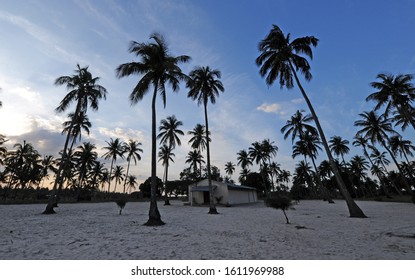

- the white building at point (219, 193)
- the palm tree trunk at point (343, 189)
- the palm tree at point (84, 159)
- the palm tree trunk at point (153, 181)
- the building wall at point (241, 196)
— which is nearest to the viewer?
the palm tree trunk at point (153, 181)

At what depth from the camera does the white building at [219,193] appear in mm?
34812

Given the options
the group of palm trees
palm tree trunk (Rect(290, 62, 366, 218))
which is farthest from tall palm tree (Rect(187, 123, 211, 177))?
palm tree trunk (Rect(290, 62, 366, 218))

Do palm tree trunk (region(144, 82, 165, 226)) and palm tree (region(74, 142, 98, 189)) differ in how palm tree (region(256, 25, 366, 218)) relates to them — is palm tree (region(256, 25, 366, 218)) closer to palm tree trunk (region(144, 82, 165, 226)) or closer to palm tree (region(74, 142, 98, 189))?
palm tree trunk (region(144, 82, 165, 226))

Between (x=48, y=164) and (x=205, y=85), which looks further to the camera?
(x=48, y=164)

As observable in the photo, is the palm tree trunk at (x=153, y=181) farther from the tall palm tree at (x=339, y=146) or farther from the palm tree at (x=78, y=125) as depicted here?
the tall palm tree at (x=339, y=146)

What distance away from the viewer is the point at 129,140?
51.5m

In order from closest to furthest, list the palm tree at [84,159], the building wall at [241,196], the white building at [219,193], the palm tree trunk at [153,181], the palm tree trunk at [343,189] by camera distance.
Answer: the palm tree trunk at [153,181] → the palm tree trunk at [343,189] → the white building at [219,193] → the building wall at [241,196] → the palm tree at [84,159]

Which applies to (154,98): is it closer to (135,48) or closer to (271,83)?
(135,48)

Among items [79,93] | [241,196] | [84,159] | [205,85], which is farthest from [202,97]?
[84,159]

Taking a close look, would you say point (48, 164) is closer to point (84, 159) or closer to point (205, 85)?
point (84, 159)

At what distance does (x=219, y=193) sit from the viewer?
117ft

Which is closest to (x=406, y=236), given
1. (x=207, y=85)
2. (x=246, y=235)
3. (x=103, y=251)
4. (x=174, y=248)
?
(x=246, y=235)

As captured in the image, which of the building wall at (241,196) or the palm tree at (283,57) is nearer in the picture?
the palm tree at (283,57)

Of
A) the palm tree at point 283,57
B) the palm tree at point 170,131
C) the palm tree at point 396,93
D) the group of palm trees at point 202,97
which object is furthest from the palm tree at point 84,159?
the palm tree at point 396,93
